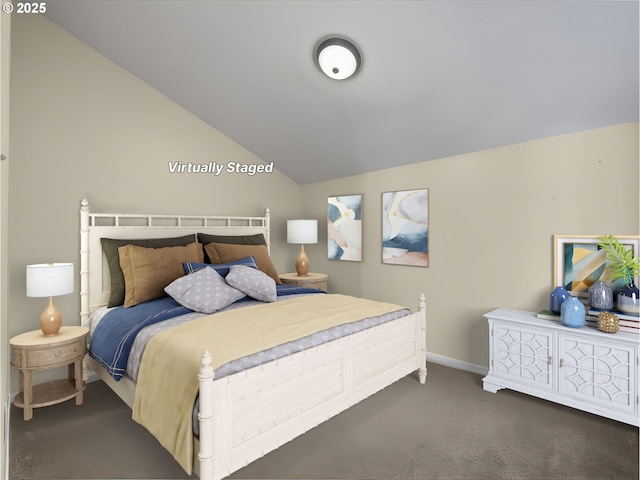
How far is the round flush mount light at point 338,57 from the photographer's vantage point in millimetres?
2545

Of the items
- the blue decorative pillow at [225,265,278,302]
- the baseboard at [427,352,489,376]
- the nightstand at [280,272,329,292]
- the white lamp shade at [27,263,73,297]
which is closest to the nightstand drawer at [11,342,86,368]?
the white lamp shade at [27,263,73,297]

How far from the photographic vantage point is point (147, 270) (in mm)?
2963

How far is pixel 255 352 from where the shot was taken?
190 cm

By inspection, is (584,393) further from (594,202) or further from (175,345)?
(175,345)

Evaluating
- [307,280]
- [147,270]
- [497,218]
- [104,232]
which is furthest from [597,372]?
[104,232]

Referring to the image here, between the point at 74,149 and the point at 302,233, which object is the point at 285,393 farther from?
the point at 74,149

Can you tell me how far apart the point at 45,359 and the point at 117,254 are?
92 centimetres

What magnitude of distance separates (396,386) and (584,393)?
4.21 ft

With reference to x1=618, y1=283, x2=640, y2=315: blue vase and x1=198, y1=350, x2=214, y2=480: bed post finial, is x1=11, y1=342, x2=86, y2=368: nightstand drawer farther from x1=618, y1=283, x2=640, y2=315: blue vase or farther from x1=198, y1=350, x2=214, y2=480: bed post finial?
x1=618, y1=283, x2=640, y2=315: blue vase

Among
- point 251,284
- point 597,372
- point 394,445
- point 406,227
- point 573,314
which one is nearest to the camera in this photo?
point 394,445

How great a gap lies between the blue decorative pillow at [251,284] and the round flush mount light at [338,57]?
5.38 ft

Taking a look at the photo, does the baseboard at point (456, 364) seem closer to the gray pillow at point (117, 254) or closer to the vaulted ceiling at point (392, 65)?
the vaulted ceiling at point (392, 65)

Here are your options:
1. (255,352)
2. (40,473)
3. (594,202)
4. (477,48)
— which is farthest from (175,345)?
(594,202)

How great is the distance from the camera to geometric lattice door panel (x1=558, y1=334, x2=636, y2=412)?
2.34 meters
